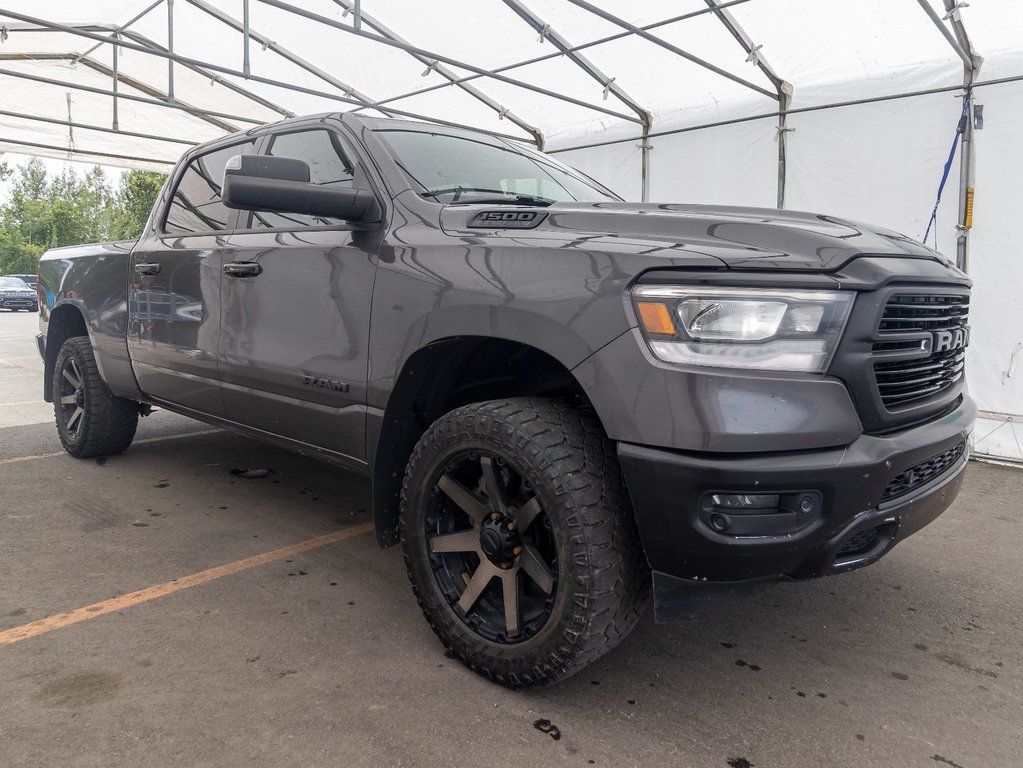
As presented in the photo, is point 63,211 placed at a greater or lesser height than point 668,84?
greater

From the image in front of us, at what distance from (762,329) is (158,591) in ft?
7.83

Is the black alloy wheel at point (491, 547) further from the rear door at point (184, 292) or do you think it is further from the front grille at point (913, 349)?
the rear door at point (184, 292)

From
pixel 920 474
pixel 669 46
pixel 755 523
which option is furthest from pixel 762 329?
pixel 669 46

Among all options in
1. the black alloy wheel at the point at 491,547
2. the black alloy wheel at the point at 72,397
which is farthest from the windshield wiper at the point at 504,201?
the black alloy wheel at the point at 72,397

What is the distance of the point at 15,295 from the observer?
27922 millimetres

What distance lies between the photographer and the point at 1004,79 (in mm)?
5582

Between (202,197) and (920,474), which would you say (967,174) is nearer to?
(920,474)

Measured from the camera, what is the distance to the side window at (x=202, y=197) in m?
3.64

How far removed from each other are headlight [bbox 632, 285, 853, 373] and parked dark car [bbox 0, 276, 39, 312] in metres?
31.7

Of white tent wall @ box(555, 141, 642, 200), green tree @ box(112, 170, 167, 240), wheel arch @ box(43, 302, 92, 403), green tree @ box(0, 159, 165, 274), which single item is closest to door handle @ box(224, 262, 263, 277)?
wheel arch @ box(43, 302, 92, 403)

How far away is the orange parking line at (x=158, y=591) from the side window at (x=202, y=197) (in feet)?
4.94

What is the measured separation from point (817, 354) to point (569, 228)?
2.56ft

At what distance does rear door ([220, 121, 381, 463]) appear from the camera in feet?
8.91

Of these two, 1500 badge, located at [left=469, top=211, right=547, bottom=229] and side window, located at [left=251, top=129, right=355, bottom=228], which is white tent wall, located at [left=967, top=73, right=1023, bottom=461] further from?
side window, located at [left=251, top=129, right=355, bottom=228]
